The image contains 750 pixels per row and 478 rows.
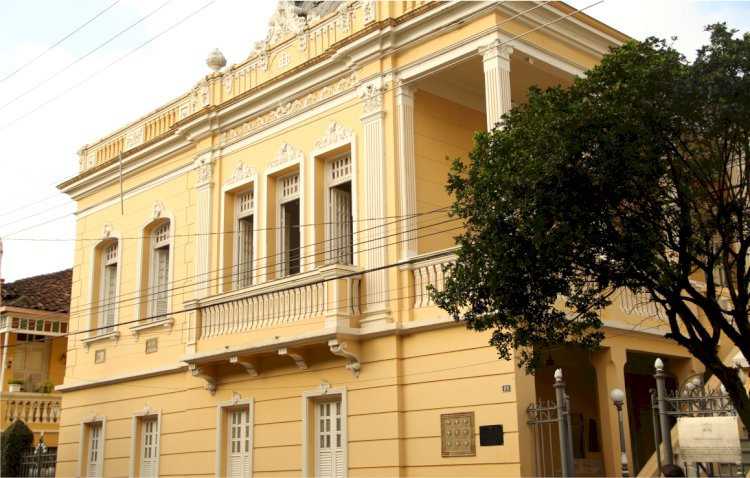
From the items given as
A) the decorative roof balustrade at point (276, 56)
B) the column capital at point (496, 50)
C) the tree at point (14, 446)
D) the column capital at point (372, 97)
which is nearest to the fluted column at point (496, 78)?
the column capital at point (496, 50)

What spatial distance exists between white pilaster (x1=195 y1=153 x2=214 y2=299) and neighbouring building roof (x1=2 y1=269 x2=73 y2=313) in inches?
389

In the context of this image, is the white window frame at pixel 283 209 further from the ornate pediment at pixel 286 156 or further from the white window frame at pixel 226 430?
the white window frame at pixel 226 430

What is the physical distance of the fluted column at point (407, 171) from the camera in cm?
1564

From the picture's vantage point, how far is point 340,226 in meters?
17.6

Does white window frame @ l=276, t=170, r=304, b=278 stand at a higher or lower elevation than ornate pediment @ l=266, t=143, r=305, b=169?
lower

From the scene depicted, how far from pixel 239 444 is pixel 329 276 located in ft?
15.5

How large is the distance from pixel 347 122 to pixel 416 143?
1.55 m

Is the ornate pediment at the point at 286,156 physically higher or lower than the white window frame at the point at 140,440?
higher

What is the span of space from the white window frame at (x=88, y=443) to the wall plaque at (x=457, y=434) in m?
10.6

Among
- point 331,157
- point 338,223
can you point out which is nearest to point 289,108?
point 331,157

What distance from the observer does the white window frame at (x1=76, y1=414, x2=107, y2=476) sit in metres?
21.6

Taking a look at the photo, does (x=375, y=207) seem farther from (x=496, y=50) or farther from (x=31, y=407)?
(x=31, y=407)

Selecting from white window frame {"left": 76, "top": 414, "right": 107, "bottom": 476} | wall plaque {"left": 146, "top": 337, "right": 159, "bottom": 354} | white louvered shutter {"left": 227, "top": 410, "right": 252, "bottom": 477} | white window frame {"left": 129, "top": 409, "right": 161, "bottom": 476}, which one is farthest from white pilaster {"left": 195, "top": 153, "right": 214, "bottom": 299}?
white window frame {"left": 76, "top": 414, "right": 107, "bottom": 476}

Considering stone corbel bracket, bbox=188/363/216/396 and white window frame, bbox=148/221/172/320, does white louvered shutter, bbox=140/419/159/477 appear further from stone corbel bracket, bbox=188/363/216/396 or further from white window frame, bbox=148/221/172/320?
white window frame, bbox=148/221/172/320
